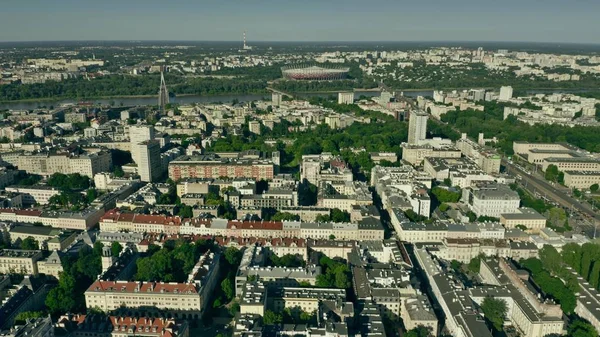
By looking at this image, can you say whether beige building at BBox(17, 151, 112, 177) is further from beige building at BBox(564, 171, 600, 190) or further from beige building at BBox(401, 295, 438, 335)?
beige building at BBox(564, 171, 600, 190)

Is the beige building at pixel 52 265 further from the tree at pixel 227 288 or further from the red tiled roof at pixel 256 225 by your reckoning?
the red tiled roof at pixel 256 225

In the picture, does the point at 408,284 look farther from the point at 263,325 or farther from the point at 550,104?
the point at 550,104

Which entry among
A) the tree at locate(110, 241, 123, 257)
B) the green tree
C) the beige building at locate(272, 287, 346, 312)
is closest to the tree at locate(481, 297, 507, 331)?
the green tree

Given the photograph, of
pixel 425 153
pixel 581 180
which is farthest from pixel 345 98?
pixel 581 180

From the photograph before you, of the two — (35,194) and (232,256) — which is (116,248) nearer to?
(232,256)

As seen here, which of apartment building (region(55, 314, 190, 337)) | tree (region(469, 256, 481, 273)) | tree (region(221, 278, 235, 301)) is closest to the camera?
apartment building (region(55, 314, 190, 337))

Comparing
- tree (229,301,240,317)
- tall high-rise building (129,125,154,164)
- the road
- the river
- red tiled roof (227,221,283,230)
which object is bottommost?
tree (229,301,240,317)
